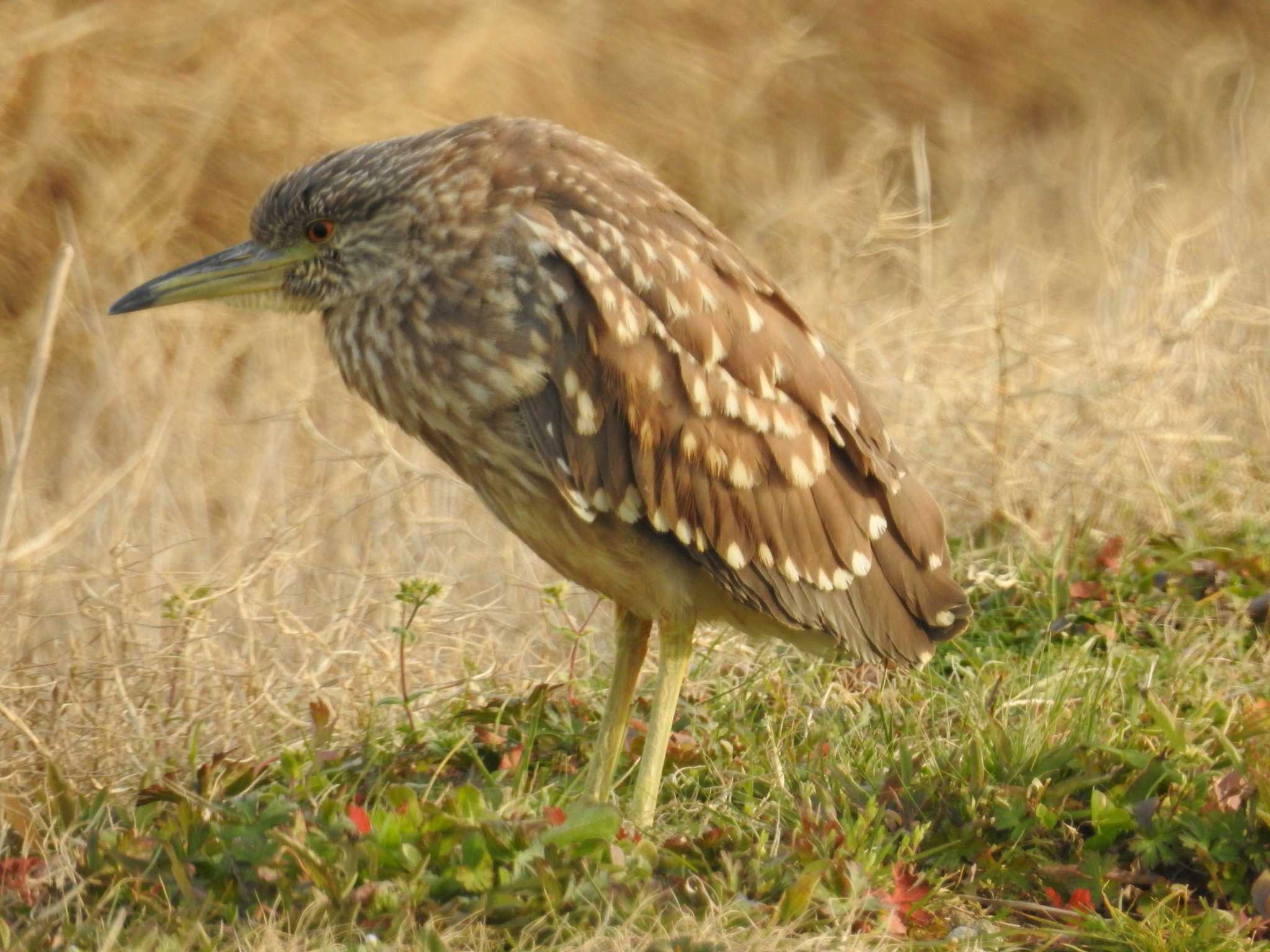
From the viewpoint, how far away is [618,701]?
4.26 meters

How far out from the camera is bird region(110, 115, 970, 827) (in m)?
3.81

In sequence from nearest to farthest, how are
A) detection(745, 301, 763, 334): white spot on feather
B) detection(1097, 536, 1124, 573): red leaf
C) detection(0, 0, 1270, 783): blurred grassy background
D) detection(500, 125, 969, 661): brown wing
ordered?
→ detection(500, 125, 969, 661): brown wing, detection(745, 301, 763, 334): white spot on feather, detection(0, 0, 1270, 783): blurred grassy background, detection(1097, 536, 1124, 573): red leaf

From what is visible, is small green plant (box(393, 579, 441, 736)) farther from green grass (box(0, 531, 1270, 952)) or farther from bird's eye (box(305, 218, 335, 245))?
bird's eye (box(305, 218, 335, 245))

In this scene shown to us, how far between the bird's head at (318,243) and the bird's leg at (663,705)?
105 cm

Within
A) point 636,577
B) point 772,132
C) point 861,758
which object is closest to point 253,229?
point 636,577

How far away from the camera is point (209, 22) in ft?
27.1

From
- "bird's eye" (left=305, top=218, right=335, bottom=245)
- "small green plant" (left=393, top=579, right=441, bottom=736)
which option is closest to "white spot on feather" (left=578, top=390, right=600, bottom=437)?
"small green plant" (left=393, top=579, right=441, bottom=736)

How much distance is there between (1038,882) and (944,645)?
56.6 inches

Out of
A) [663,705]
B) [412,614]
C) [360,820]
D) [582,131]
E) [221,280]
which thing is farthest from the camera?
[582,131]

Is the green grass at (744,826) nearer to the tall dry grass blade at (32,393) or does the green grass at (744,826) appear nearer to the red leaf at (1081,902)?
the red leaf at (1081,902)

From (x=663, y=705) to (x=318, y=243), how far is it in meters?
1.38

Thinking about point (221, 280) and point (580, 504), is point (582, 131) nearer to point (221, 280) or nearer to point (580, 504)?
point (221, 280)

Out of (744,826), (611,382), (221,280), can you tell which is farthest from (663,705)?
(221,280)

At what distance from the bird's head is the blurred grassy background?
0.67 m
